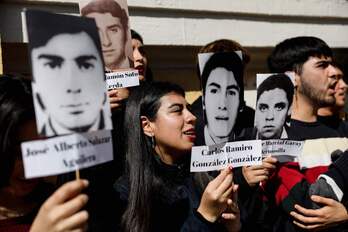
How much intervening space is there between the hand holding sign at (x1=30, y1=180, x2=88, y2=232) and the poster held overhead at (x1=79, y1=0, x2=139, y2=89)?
936 millimetres

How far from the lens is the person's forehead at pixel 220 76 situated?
1.91 m

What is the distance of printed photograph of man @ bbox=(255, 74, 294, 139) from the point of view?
2139mm

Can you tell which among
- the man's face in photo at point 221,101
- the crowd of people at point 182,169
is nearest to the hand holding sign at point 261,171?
the crowd of people at point 182,169

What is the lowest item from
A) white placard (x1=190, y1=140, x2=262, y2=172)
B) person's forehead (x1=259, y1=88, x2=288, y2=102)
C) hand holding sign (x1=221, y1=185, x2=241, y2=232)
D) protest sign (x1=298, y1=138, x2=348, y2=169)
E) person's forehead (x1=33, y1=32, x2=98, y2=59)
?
hand holding sign (x1=221, y1=185, x2=241, y2=232)

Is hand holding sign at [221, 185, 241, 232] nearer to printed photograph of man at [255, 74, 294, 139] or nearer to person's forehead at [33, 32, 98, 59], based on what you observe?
printed photograph of man at [255, 74, 294, 139]

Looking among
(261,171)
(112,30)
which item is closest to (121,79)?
(112,30)

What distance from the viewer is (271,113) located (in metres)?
2.16

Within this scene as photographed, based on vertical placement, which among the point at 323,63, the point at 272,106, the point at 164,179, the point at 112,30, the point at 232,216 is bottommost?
the point at 232,216

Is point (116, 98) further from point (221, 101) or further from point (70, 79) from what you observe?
point (70, 79)

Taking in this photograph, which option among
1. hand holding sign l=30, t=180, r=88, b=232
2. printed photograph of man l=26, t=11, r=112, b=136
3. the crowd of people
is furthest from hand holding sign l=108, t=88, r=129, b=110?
hand holding sign l=30, t=180, r=88, b=232

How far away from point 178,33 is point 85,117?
2.35 meters

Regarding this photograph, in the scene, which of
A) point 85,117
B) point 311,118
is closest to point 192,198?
point 85,117

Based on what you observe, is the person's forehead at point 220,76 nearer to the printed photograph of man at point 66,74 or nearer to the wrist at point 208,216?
the wrist at point 208,216

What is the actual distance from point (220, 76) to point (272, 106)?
1.18 feet
